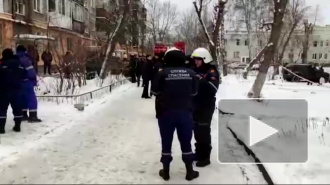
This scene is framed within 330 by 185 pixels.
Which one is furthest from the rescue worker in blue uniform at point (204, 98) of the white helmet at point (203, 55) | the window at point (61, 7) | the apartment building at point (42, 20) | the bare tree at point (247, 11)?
the bare tree at point (247, 11)

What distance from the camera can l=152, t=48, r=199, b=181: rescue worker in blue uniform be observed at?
5.66m

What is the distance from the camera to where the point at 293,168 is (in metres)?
6.18

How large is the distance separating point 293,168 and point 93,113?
23.6ft

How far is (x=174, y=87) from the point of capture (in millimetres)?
5652

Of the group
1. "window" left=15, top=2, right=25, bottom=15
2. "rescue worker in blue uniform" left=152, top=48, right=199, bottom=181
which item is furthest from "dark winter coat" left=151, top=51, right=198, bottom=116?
"window" left=15, top=2, right=25, bottom=15

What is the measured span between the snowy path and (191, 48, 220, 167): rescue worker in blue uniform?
354 mm

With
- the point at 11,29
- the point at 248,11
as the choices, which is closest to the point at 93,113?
the point at 11,29

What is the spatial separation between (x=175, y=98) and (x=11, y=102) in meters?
4.53

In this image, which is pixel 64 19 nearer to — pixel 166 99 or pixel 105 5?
pixel 105 5

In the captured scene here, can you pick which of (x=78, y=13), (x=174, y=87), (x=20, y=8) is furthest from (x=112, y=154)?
(x=78, y=13)

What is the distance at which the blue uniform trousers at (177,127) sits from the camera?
18.7 ft

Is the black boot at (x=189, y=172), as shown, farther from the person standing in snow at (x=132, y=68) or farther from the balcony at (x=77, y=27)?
the balcony at (x=77, y=27)

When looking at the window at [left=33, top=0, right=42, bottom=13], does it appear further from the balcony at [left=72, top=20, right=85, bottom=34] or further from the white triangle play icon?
the white triangle play icon
